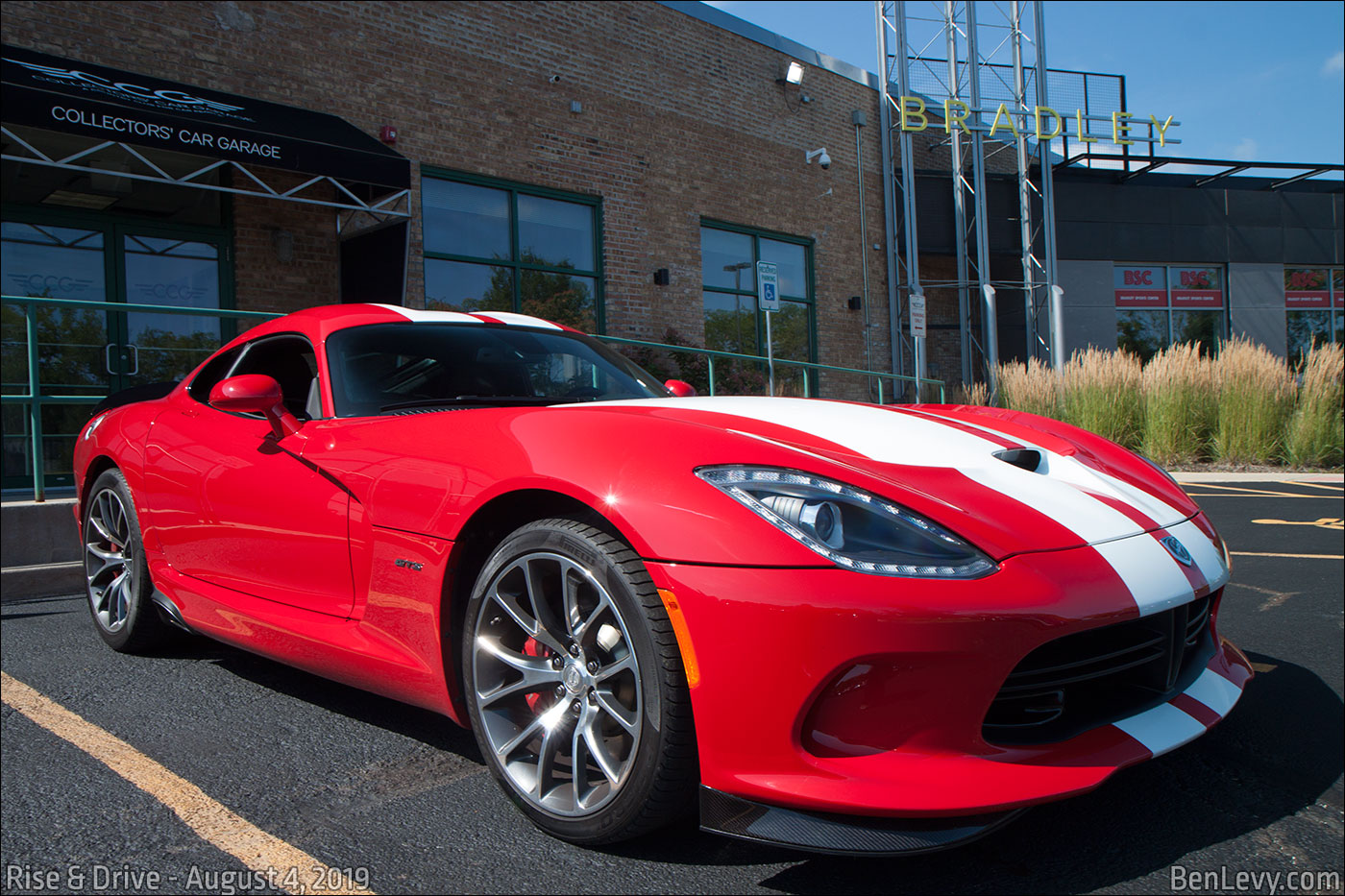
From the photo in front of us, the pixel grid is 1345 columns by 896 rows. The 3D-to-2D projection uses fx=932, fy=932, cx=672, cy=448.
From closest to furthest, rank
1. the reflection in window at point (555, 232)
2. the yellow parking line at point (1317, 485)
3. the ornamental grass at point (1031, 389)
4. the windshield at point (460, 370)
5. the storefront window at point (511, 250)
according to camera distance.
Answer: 1. the windshield at point (460, 370)
2. the yellow parking line at point (1317, 485)
3. the storefront window at point (511, 250)
4. the ornamental grass at point (1031, 389)
5. the reflection in window at point (555, 232)

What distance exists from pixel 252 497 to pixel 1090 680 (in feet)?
7.85

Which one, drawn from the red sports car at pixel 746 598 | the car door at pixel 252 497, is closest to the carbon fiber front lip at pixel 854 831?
the red sports car at pixel 746 598

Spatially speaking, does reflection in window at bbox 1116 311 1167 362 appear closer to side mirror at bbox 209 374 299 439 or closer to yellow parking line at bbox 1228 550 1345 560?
yellow parking line at bbox 1228 550 1345 560

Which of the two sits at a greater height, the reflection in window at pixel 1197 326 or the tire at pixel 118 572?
the reflection in window at pixel 1197 326

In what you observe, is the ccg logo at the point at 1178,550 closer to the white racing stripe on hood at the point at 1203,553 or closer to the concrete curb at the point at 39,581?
the white racing stripe on hood at the point at 1203,553

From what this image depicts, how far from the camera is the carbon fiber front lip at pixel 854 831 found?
1644 millimetres

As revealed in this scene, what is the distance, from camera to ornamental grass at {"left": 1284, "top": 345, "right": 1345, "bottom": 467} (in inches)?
415

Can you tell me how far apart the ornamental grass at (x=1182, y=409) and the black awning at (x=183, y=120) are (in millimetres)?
9113

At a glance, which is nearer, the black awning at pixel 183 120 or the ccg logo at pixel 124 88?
the black awning at pixel 183 120

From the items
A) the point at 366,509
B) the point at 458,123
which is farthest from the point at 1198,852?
the point at 458,123

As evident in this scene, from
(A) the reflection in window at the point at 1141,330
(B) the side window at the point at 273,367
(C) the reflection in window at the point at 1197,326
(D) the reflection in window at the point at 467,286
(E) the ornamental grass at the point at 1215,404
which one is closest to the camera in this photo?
(B) the side window at the point at 273,367

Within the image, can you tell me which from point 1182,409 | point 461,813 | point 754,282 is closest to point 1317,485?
point 1182,409

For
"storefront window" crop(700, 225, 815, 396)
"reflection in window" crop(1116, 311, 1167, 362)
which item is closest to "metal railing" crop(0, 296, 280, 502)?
"storefront window" crop(700, 225, 815, 396)
